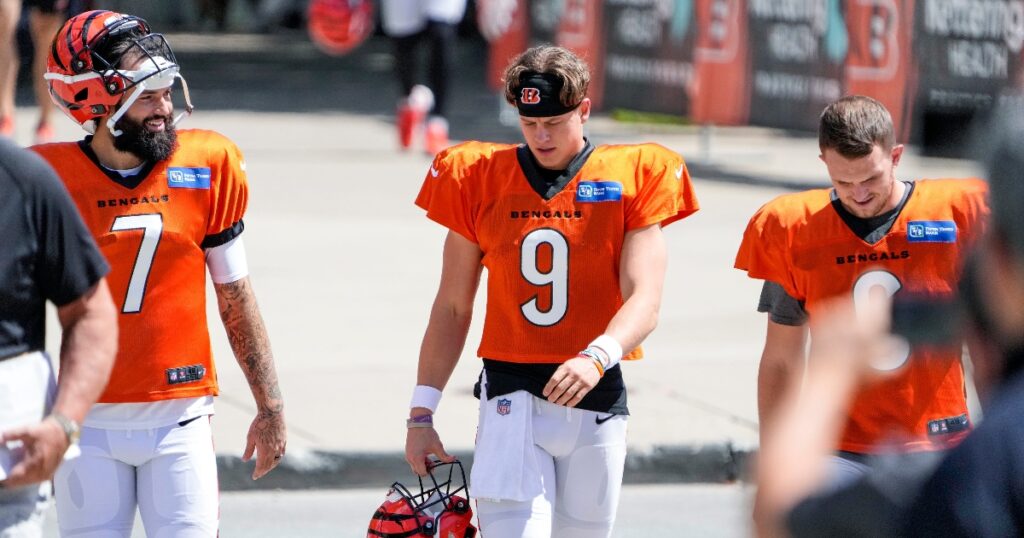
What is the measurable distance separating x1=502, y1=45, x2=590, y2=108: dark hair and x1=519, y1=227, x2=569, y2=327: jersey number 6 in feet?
1.26

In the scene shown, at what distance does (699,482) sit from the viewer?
795 centimetres

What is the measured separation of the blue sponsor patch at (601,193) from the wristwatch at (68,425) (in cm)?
181

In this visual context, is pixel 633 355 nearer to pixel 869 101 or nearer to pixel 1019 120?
pixel 869 101

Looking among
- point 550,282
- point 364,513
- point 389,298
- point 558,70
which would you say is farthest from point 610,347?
point 389,298

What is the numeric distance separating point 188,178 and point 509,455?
45.8 inches

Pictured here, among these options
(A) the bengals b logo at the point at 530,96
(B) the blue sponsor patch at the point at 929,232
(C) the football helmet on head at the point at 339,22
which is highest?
(A) the bengals b logo at the point at 530,96

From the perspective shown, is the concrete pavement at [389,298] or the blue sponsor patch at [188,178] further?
the concrete pavement at [389,298]

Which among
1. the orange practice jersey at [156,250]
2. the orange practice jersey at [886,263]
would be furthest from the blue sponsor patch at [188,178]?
the orange practice jersey at [886,263]

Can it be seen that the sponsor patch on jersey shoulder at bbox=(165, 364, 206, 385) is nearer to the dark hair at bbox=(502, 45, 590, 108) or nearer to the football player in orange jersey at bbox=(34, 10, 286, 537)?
the football player in orange jersey at bbox=(34, 10, 286, 537)

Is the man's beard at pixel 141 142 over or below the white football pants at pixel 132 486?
over

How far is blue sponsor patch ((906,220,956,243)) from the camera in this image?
4703mm

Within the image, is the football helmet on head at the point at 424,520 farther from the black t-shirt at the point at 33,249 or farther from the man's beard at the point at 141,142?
the black t-shirt at the point at 33,249

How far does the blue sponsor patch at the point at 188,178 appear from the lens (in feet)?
15.0

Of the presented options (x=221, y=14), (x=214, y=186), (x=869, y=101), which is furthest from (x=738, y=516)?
(x=221, y=14)
